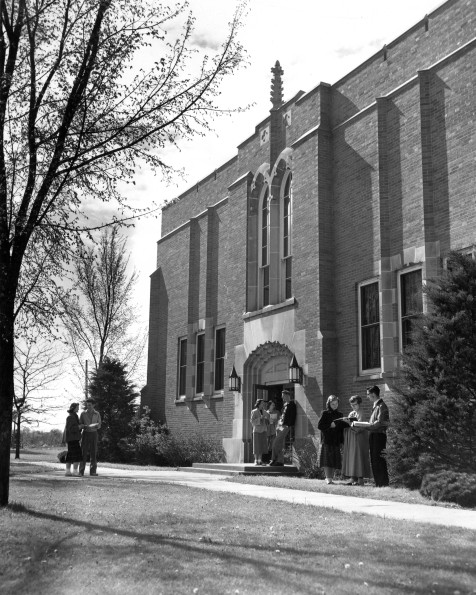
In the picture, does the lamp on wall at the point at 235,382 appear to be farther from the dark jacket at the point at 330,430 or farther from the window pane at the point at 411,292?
the dark jacket at the point at 330,430

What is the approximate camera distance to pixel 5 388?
8.95m

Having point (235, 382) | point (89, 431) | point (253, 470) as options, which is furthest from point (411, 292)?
point (89, 431)

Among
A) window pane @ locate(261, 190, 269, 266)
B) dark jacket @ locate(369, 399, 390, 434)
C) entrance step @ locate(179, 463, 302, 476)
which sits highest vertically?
window pane @ locate(261, 190, 269, 266)

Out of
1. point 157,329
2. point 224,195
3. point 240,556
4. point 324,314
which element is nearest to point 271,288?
point 324,314

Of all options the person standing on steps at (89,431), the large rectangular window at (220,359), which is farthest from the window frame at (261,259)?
the person standing on steps at (89,431)

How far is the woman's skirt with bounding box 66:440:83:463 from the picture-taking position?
1603 centimetres

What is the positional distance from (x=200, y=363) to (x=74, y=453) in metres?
9.55

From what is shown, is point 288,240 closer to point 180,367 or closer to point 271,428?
point 271,428

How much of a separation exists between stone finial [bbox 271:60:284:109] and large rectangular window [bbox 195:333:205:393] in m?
8.41

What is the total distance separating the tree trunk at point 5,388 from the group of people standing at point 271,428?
863 centimetres

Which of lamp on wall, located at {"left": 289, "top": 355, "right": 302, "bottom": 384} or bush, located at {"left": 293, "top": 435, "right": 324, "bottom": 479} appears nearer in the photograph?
bush, located at {"left": 293, "top": 435, "right": 324, "bottom": 479}

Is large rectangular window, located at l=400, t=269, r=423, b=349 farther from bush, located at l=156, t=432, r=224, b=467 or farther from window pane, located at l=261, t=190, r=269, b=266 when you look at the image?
bush, located at l=156, t=432, r=224, b=467

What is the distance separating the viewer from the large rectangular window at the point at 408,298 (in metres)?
15.8

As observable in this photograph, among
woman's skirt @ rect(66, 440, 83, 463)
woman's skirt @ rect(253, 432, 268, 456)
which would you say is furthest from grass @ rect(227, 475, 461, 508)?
woman's skirt @ rect(66, 440, 83, 463)
